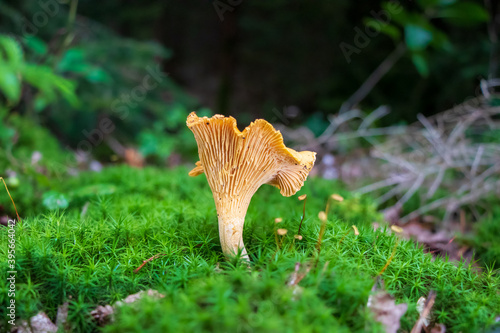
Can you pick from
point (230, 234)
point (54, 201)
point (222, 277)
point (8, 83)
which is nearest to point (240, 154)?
point (230, 234)

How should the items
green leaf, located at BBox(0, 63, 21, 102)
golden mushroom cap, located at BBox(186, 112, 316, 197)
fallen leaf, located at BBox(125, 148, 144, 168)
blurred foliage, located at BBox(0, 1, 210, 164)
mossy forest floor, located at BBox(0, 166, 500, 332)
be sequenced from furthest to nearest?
1. fallen leaf, located at BBox(125, 148, 144, 168)
2. blurred foliage, located at BBox(0, 1, 210, 164)
3. green leaf, located at BBox(0, 63, 21, 102)
4. golden mushroom cap, located at BBox(186, 112, 316, 197)
5. mossy forest floor, located at BBox(0, 166, 500, 332)

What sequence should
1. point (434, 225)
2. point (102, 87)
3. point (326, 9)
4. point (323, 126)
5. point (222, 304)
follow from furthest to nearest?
point (326, 9) → point (323, 126) → point (102, 87) → point (434, 225) → point (222, 304)

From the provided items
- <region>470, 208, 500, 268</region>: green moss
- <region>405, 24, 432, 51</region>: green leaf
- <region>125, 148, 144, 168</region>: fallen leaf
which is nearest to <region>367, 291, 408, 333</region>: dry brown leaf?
<region>470, 208, 500, 268</region>: green moss

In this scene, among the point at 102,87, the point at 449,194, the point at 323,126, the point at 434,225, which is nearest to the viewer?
the point at 434,225

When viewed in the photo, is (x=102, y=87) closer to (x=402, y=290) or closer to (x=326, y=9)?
(x=326, y=9)

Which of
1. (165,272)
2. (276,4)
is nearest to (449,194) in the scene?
(165,272)

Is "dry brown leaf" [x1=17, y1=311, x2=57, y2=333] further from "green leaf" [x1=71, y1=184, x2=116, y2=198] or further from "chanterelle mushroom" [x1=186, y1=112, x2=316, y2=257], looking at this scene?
"green leaf" [x1=71, y1=184, x2=116, y2=198]

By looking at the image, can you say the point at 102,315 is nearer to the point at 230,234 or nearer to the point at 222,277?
the point at 222,277
